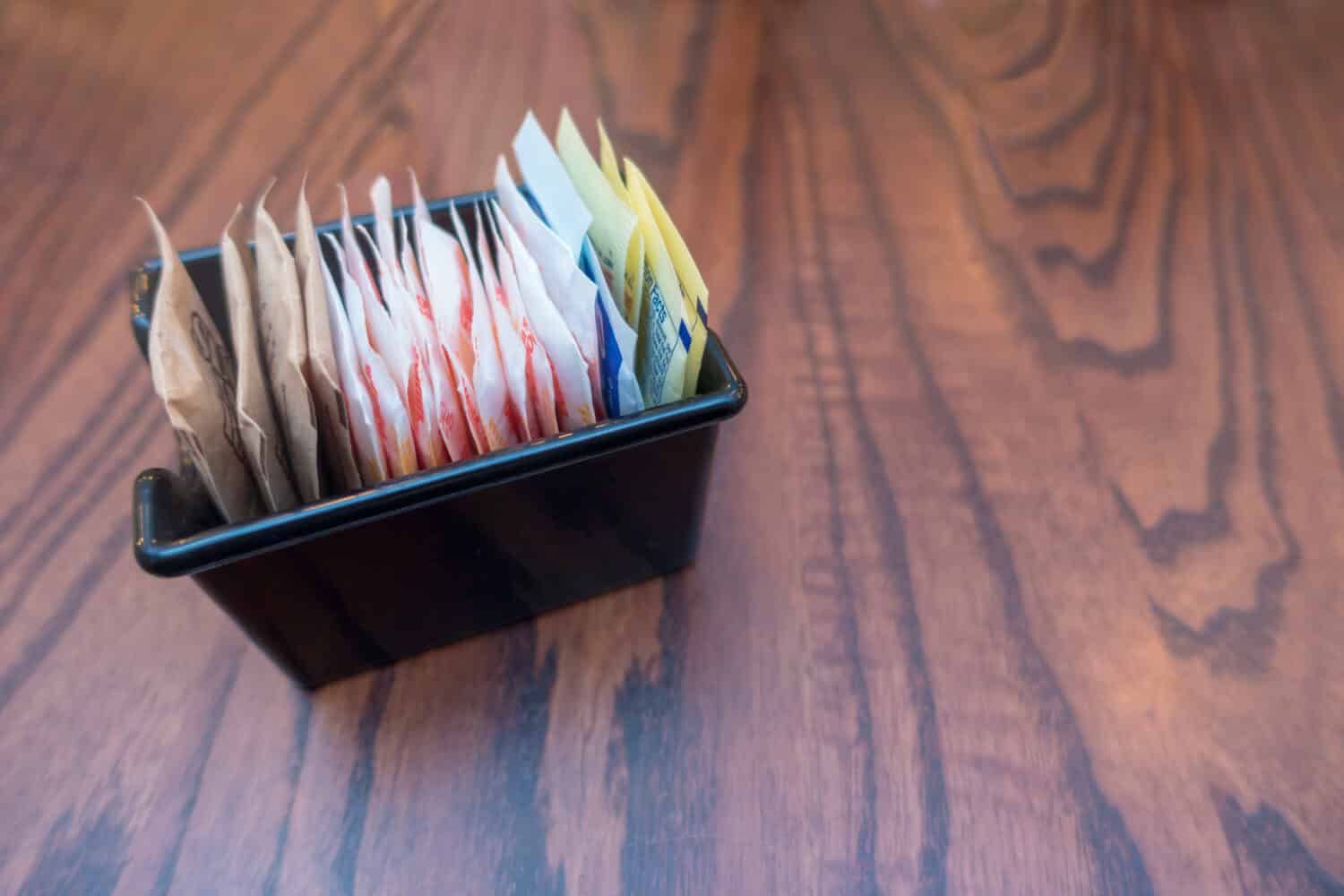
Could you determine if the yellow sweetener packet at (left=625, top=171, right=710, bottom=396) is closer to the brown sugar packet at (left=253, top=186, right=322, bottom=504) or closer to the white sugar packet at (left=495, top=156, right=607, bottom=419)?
the white sugar packet at (left=495, top=156, right=607, bottom=419)

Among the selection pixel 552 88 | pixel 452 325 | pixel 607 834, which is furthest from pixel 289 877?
pixel 552 88

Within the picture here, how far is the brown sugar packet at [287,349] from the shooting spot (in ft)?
1.02

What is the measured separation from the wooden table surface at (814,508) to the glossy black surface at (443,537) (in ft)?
0.11

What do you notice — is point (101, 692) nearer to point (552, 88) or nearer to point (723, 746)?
point (723, 746)

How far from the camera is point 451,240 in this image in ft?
1.20

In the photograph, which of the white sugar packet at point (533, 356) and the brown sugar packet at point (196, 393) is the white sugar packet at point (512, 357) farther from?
the brown sugar packet at point (196, 393)

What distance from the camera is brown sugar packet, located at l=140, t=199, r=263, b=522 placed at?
11.6 inches

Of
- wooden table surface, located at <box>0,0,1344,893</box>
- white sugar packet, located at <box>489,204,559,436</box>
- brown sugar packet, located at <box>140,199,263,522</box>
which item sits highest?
brown sugar packet, located at <box>140,199,263,522</box>

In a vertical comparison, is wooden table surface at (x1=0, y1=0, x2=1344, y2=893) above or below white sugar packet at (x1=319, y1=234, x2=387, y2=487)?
below

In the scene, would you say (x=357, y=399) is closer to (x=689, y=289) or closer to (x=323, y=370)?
(x=323, y=370)

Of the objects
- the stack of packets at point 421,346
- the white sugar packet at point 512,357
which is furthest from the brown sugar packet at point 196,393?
the white sugar packet at point 512,357

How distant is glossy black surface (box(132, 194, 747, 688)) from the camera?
289mm

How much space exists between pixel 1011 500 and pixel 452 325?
31 cm

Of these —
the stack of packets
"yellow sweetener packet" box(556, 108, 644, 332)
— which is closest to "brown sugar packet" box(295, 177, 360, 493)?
the stack of packets
